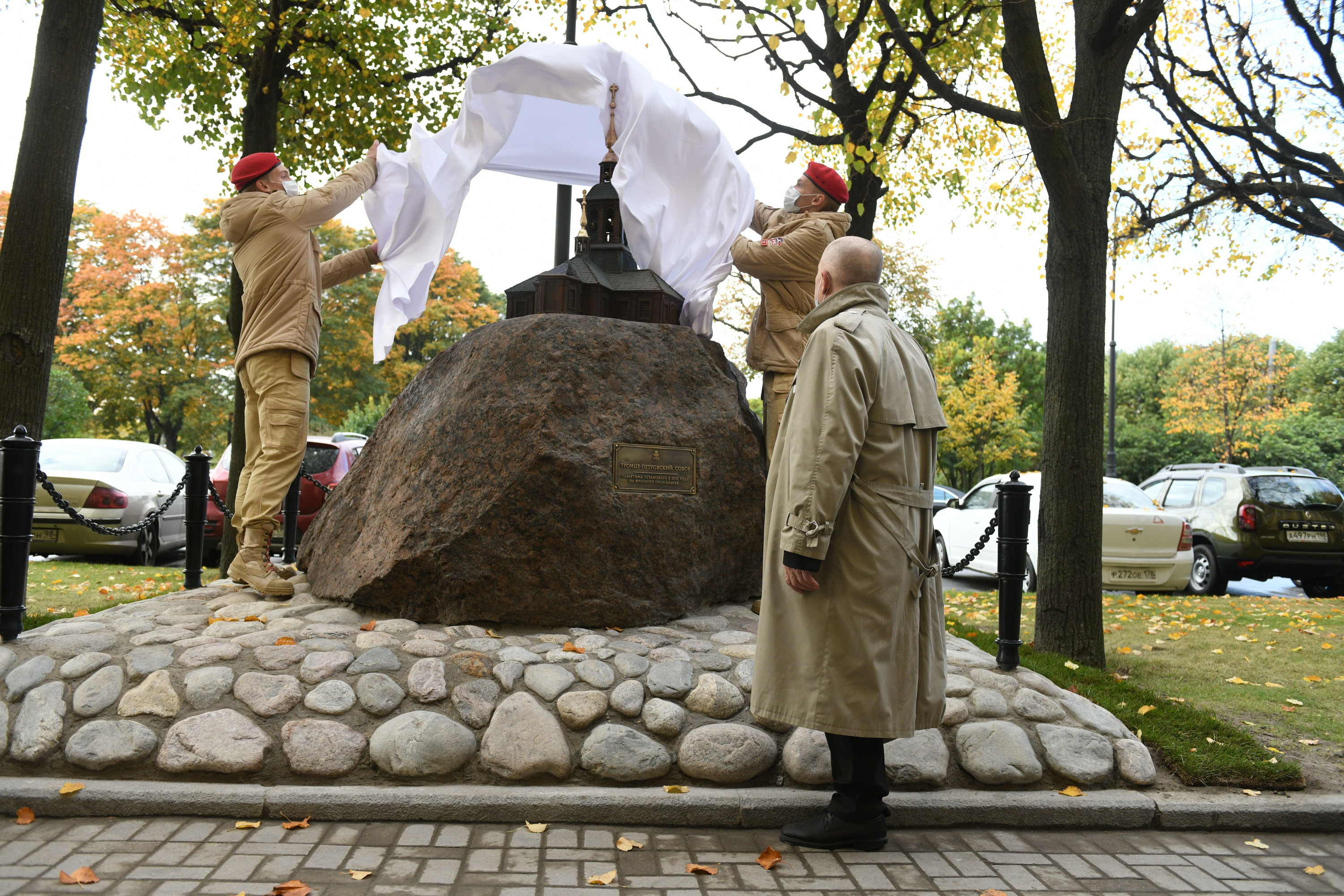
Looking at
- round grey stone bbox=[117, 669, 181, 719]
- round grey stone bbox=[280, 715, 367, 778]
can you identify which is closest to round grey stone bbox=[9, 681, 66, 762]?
round grey stone bbox=[117, 669, 181, 719]

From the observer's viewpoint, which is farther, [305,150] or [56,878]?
[305,150]

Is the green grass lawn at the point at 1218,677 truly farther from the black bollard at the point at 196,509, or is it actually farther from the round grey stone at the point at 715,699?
the black bollard at the point at 196,509

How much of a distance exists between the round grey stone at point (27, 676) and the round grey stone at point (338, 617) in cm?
122

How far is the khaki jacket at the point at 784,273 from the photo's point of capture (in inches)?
226

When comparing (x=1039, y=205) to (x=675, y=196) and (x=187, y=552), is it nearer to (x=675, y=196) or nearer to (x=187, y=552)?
(x=675, y=196)

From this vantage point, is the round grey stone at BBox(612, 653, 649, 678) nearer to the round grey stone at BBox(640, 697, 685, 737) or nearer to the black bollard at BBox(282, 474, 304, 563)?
the round grey stone at BBox(640, 697, 685, 737)

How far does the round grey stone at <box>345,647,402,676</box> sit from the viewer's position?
171 inches

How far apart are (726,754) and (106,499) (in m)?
9.45

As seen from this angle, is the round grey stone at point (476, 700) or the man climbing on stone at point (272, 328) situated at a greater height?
the man climbing on stone at point (272, 328)

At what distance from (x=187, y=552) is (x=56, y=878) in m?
3.75

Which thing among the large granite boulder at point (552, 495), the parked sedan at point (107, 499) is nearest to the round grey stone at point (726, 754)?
the large granite boulder at point (552, 495)

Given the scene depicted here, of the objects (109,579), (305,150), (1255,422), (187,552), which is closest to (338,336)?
(305,150)

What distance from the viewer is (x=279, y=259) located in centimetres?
A: 571

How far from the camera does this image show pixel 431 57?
11703 millimetres
